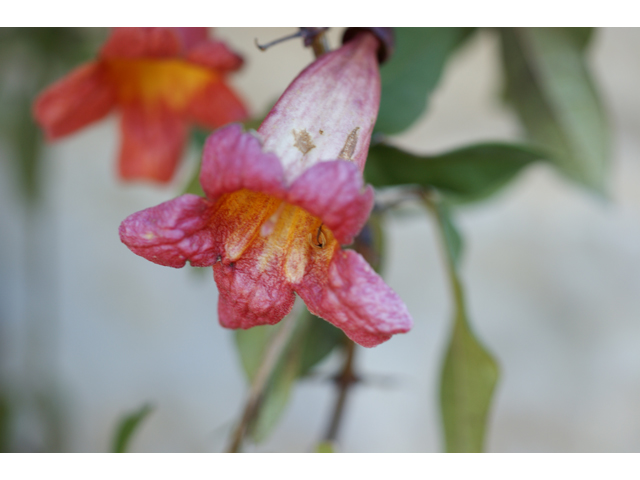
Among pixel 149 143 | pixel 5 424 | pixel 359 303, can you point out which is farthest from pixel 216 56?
pixel 5 424

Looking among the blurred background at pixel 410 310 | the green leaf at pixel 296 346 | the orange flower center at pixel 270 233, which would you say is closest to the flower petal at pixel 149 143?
the green leaf at pixel 296 346

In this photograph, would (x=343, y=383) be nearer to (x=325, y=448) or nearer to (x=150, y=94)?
(x=325, y=448)

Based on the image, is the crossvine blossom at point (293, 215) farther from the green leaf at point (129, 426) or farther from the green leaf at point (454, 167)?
the green leaf at point (129, 426)

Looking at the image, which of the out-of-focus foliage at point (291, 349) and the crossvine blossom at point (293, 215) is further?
the out-of-focus foliage at point (291, 349)

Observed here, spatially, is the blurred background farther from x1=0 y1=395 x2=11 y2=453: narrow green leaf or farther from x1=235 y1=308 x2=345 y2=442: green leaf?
x1=235 y1=308 x2=345 y2=442: green leaf

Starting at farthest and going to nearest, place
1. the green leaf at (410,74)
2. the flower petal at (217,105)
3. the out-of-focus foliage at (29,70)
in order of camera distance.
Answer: the out-of-focus foliage at (29,70) → the flower petal at (217,105) → the green leaf at (410,74)
